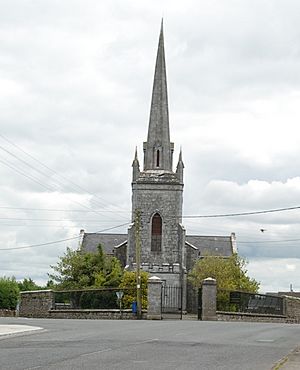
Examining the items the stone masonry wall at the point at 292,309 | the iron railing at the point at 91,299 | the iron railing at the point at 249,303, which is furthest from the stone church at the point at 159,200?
the iron railing at the point at 91,299

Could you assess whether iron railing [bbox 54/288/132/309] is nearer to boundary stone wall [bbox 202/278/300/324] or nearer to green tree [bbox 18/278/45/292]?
boundary stone wall [bbox 202/278/300/324]

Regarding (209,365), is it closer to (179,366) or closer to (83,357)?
(179,366)

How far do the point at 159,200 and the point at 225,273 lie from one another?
10114 millimetres

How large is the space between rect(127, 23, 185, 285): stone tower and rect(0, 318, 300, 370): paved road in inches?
1925

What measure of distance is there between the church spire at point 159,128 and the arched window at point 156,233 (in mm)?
5144

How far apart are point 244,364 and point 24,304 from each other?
101ft

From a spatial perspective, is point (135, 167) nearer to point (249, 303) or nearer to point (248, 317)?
point (249, 303)

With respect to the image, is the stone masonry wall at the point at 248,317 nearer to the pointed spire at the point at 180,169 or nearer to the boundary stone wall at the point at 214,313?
the boundary stone wall at the point at 214,313

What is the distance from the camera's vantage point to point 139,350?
1752 centimetres

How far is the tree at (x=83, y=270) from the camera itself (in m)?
61.4

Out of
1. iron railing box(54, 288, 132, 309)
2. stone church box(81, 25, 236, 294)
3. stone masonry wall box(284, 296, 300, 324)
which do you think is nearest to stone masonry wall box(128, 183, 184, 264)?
stone church box(81, 25, 236, 294)

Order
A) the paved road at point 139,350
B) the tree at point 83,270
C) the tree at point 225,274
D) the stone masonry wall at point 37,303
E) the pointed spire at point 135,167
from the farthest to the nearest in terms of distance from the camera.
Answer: the pointed spire at point 135,167, the tree at point 225,274, the tree at point 83,270, the stone masonry wall at point 37,303, the paved road at point 139,350

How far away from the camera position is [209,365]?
585 inches

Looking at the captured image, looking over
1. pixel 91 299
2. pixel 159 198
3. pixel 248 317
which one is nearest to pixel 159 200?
pixel 159 198
